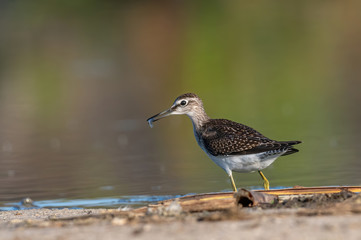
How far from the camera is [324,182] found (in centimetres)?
969

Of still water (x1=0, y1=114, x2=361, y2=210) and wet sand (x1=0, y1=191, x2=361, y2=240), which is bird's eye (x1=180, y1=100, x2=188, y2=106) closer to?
still water (x1=0, y1=114, x2=361, y2=210)

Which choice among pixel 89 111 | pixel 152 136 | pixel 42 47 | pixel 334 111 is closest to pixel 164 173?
pixel 152 136

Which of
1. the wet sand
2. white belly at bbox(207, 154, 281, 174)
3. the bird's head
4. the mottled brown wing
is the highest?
the bird's head

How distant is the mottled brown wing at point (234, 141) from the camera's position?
8664 mm

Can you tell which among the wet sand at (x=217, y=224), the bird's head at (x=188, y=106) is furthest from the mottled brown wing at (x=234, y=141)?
the wet sand at (x=217, y=224)

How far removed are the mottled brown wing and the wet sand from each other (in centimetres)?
211

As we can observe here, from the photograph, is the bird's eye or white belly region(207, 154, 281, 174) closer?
white belly region(207, 154, 281, 174)

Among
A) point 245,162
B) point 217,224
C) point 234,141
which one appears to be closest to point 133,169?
point 234,141

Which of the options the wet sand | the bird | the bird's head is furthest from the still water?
the wet sand

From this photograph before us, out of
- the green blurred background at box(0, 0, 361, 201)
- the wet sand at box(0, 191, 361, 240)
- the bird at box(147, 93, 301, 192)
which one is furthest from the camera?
the green blurred background at box(0, 0, 361, 201)

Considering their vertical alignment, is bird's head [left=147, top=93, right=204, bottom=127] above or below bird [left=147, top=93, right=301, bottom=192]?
above

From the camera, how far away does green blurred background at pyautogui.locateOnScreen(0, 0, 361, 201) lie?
10922mm

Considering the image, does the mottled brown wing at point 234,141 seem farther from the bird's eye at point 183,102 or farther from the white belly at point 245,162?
the bird's eye at point 183,102

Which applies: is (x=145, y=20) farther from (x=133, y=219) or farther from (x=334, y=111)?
(x=133, y=219)
